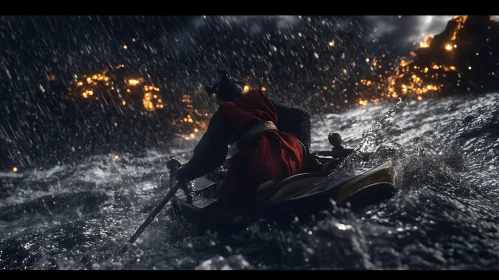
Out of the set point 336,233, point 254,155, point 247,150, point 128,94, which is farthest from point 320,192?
point 128,94

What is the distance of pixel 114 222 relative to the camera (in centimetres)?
700

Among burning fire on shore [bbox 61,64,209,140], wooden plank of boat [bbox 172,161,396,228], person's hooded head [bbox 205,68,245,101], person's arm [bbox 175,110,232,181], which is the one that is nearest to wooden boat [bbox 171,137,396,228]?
wooden plank of boat [bbox 172,161,396,228]

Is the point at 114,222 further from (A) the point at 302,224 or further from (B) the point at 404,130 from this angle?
(B) the point at 404,130

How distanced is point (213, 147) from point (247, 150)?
1.60ft

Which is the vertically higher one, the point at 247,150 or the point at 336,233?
the point at 247,150

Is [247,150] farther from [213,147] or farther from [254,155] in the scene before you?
[213,147]

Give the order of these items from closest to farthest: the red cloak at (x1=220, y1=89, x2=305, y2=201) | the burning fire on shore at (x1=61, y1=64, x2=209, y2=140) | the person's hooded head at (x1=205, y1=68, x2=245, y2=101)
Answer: the red cloak at (x1=220, y1=89, x2=305, y2=201) → the person's hooded head at (x1=205, y1=68, x2=245, y2=101) → the burning fire on shore at (x1=61, y1=64, x2=209, y2=140)

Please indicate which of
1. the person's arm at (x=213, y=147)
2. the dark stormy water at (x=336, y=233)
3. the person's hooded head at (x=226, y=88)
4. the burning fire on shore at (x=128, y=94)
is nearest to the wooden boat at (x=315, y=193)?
the dark stormy water at (x=336, y=233)

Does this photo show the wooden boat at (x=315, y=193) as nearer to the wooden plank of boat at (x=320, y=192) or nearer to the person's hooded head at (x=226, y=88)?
the wooden plank of boat at (x=320, y=192)

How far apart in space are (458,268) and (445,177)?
3.13m

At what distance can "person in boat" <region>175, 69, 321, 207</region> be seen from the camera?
134 inches

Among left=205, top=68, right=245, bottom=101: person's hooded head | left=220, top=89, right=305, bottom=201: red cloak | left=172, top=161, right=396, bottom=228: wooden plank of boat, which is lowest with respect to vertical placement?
left=172, top=161, right=396, bottom=228: wooden plank of boat

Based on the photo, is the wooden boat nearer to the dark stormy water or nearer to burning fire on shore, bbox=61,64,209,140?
the dark stormy water

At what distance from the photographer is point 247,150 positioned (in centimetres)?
344
